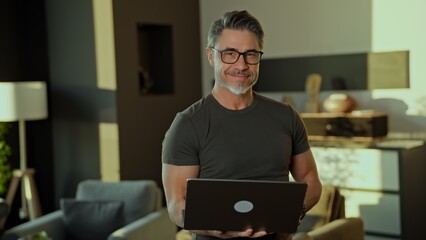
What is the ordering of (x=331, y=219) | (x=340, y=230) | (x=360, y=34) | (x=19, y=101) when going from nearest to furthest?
(x=340, y=230), (x=331, y=219), (x=19, y=101), (x=360, y=34)

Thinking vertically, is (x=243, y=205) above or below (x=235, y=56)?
below

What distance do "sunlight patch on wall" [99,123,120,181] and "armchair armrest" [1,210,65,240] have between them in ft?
2.98

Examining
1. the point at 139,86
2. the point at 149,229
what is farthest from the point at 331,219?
the point at 139,86

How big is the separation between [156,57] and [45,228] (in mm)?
2135

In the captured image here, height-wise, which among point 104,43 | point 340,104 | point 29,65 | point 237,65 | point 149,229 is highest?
point 104,43

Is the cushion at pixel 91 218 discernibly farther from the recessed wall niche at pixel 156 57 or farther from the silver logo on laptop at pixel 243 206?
the silver logo on laptop at pixel 243 206

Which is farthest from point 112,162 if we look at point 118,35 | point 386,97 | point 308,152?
point 308,152

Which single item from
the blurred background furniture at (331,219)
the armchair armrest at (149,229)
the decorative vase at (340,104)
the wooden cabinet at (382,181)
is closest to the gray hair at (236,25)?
the blurred background furniture at (331,219)

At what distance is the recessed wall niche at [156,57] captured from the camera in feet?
18.6

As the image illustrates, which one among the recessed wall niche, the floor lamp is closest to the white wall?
the recessed wall niche

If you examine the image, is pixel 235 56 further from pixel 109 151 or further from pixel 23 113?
pixel 109 151

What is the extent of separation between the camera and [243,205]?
181cm

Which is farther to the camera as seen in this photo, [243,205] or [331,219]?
[331,219]

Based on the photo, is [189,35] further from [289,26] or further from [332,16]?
[332,16]
